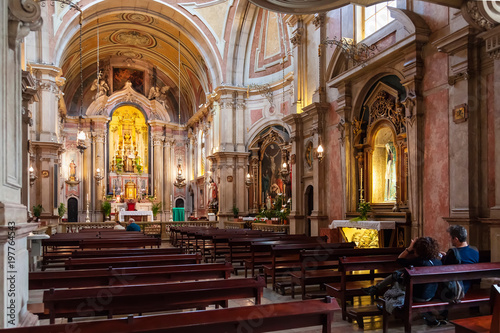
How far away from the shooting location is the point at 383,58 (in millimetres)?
10422

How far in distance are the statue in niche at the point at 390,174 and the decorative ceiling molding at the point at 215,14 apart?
14.8 m

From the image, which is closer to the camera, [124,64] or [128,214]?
[128,214]

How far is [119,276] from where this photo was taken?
5016mm

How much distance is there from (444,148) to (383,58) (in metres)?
2.82

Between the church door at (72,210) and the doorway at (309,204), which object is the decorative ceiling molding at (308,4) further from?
the church door at (72,210)

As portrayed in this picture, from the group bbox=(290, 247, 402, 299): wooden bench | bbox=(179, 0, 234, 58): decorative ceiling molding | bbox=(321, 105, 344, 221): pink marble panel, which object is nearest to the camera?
bbox=(290, 247, 402, 299): wooden bench

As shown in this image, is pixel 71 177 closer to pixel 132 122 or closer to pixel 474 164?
pixel 132 122

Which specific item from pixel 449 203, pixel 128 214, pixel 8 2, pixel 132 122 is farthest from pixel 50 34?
pixel 449 203

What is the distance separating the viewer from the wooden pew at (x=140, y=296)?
3926 mm

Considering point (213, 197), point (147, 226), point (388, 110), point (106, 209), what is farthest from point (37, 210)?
point (388, 110)

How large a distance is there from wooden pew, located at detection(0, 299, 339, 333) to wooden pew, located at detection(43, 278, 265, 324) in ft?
3.77

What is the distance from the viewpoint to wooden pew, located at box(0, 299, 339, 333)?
2.62 m

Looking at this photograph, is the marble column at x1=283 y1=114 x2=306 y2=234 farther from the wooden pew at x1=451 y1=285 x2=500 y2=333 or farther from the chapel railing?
the wooden pew at x1=451 y1=285 x2=500 y2=333

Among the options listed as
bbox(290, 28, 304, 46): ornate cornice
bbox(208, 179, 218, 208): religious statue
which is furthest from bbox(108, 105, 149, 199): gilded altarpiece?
bbox(290, 28, 304, 46): ornate cornice
